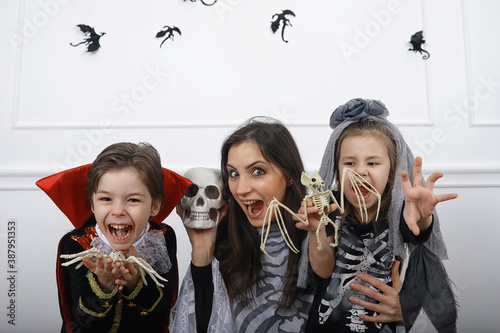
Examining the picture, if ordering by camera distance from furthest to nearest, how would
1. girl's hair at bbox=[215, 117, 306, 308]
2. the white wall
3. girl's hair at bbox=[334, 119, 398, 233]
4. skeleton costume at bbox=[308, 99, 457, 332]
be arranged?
1. the white wall
2. girl's hair at bbox=[215, 117, 306, 308]
3. girl's hair at bbox=[334, 119, 398, 233]
4. skeleton costume at bbox=[308, 99, 457, 332]

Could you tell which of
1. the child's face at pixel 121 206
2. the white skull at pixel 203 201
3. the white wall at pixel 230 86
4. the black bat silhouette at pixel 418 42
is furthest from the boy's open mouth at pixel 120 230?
the black bat silhouette at pixel 418 42

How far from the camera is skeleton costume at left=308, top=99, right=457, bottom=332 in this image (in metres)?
1.68

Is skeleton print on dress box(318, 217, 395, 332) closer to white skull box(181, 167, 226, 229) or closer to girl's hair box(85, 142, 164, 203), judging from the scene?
white skull box(181, 167, 226, 229)

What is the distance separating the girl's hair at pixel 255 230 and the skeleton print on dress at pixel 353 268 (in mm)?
156

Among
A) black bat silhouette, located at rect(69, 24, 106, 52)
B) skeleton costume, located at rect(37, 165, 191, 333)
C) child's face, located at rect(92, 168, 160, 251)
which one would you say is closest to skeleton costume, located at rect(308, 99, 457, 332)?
skeleton costume, located at rect(37, 165, 191, 333)

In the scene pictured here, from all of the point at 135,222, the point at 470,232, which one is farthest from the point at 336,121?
the point at 470,232

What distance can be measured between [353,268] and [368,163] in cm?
42

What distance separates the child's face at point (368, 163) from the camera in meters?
1.73

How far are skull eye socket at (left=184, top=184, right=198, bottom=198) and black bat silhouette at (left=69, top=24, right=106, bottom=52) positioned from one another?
4.42 feet

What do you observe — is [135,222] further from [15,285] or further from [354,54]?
[354,54]

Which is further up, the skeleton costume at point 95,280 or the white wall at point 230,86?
the white wall at point 230,86

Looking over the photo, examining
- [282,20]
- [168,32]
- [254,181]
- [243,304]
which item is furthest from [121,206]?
[282,20]

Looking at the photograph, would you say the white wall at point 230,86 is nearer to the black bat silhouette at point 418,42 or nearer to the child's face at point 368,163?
the black bat silhouette at point 418,42

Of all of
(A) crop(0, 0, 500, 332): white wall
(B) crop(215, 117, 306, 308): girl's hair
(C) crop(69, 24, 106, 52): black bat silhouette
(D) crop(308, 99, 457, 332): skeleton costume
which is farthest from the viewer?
(C) crop(69, 24, 106, 52): black bat silhouette
